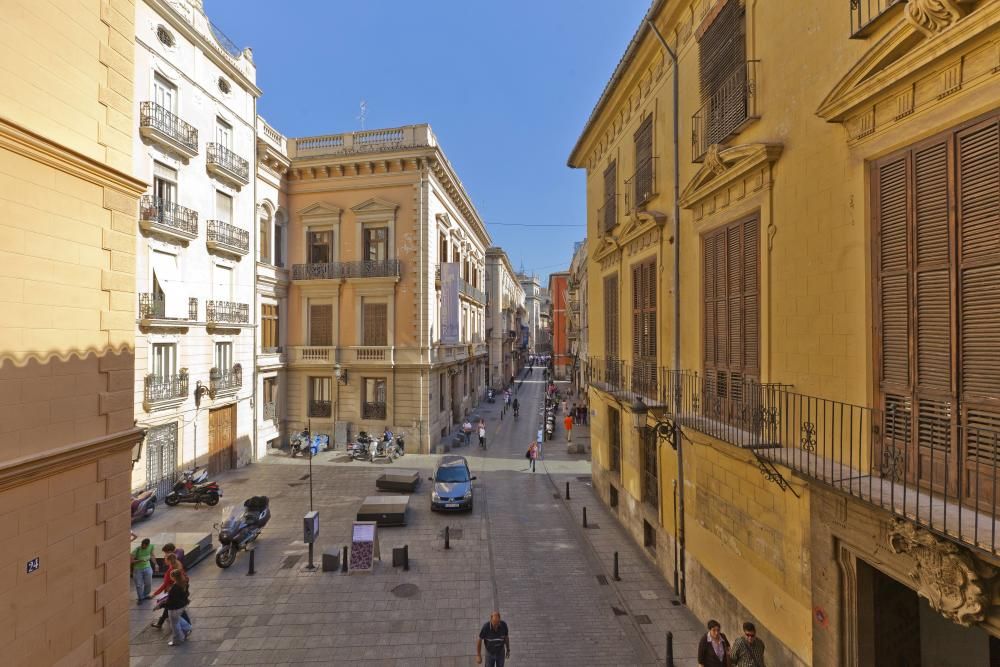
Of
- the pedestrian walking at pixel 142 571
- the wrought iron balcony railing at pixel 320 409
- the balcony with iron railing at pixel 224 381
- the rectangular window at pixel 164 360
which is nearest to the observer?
the pedestrian walking at pixel 142 571

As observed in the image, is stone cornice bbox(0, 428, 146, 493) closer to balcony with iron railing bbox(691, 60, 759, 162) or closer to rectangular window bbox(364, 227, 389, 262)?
balcony with iron railing bbox(691, 60, 759, 162)

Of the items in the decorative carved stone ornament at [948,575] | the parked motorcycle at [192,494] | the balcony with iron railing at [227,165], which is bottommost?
the parked motorcycle at [192,494]

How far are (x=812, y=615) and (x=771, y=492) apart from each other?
156cm

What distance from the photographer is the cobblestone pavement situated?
894 centimetres

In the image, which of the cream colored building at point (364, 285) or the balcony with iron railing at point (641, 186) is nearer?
the balcony with iron railing at point (641, 186)

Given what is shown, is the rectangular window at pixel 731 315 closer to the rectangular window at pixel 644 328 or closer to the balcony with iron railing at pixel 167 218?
the rectangular window at pixel 644 328

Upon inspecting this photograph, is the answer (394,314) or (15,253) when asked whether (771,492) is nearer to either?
(15,253)

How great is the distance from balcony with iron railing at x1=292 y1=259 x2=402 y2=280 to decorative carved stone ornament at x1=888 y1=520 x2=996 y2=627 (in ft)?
73.4

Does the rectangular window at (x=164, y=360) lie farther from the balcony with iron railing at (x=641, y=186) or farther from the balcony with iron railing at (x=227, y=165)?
the balcony with iron railing at (x=641, y=186)

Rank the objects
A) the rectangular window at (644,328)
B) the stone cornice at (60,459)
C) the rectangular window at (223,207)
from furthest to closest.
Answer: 1. the rectangular window at (223,207)
2. the rectangular window at (644,328)
3. the stone cornice at (60,459)

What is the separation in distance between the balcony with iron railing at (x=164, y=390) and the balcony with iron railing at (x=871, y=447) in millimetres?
16788

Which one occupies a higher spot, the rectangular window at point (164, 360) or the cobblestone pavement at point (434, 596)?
the rectangular window at point (164, 360)

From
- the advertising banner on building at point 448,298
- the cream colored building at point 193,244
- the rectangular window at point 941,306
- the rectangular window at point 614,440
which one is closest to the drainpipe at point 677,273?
the rectangular window at point 941,306

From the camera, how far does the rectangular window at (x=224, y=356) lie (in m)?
20.2
